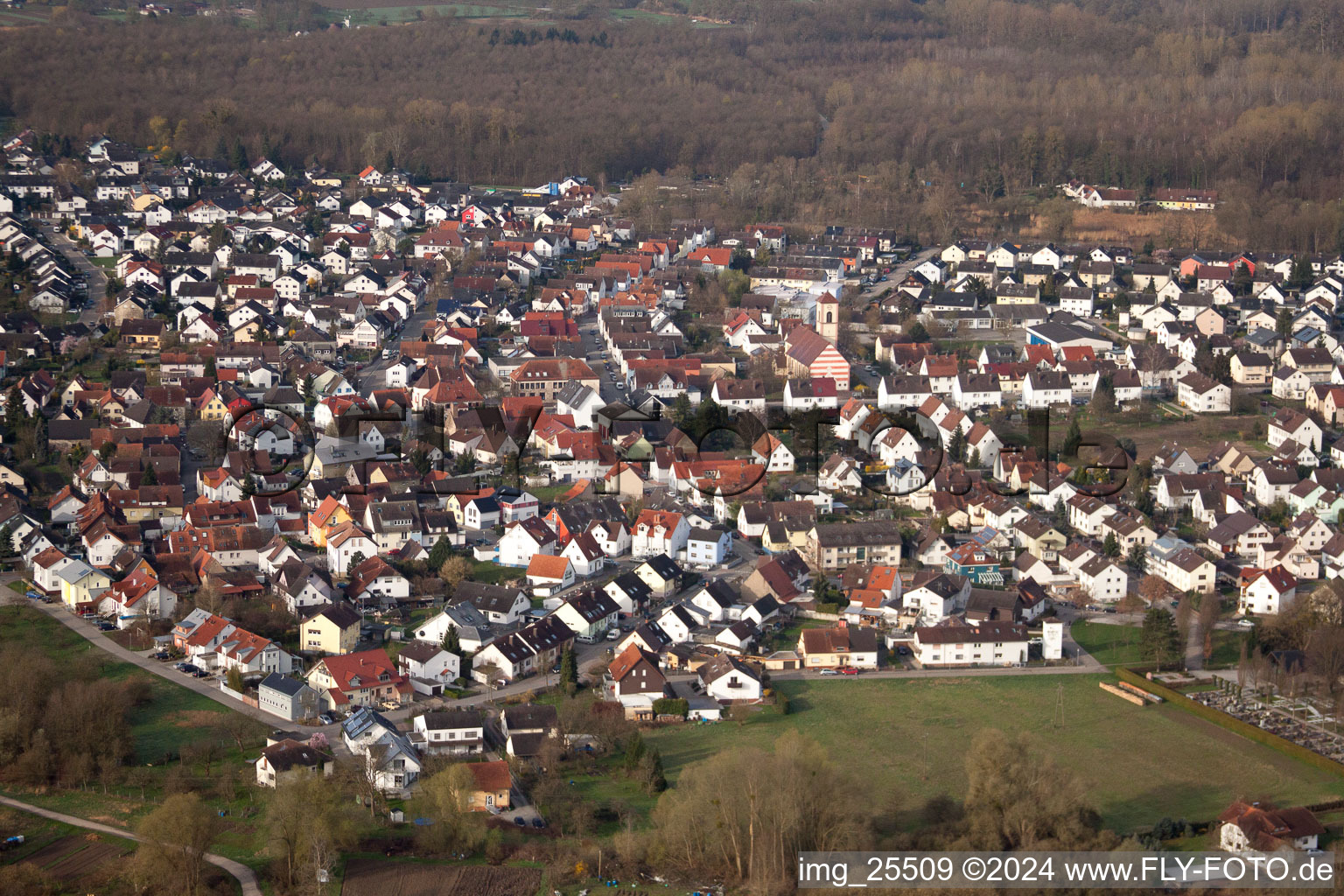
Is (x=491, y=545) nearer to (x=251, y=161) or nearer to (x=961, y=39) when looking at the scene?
(x=251, y=161)

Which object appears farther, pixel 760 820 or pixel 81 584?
pixel 81 584

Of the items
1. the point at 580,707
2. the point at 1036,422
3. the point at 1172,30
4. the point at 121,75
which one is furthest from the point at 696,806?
the point at 1172,30

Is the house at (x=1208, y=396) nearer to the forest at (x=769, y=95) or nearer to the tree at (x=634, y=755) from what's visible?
the forest at (x=769, y=95)

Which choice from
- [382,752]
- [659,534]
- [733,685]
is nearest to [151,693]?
[382,752]

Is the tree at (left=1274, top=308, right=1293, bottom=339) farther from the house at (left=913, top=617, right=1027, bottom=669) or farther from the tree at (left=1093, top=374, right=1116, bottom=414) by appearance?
the house at (left=913, top=617, right=1027, bottom=669)

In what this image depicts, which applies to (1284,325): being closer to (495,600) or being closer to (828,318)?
(828,318)

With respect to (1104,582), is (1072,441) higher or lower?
higher
